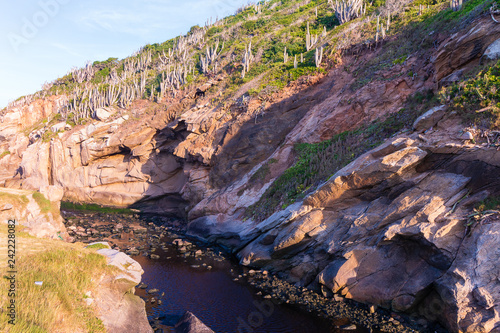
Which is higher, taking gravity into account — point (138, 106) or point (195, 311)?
point (138, 106)

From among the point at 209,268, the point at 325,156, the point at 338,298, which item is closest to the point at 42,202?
the point at 209,268

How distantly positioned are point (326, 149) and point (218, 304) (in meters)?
12.9

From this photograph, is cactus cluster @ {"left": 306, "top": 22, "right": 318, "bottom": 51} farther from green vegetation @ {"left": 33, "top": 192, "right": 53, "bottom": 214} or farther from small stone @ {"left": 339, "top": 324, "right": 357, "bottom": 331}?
small stone @ {"left": 339, "top": 324, "right": 357, "bottom": 331}

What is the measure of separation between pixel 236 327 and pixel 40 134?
4875 cm

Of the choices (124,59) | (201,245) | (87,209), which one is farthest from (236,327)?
(124,59)

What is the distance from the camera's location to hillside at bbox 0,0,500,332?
36.7ft

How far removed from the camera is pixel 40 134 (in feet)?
151

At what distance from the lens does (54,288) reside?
8516 millimetres

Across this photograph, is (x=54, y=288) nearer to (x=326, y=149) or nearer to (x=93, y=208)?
(x=326, y=149)

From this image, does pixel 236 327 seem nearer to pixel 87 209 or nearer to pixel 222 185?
pixel 222 185

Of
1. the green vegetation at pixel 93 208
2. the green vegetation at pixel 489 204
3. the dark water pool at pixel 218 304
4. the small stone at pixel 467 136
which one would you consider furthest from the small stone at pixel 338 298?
the green vegetation at pixel 93 208

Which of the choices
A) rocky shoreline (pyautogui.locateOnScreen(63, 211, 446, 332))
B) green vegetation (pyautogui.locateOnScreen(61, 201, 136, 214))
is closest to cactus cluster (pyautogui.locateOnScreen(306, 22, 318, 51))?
rocky shoreline (pyautogui.locateOnScreen(63, 211, 446, 332))

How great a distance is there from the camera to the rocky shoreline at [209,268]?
36.4 ft

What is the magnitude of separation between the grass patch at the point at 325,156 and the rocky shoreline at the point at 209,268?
516cm
